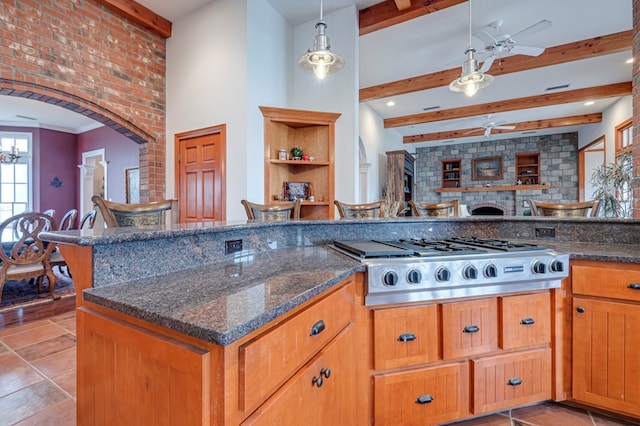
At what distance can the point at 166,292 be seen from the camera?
896mm

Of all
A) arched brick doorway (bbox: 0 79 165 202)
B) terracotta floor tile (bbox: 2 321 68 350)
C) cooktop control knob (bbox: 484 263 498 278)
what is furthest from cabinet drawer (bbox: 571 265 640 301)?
arched brick doorway (bbox: 0 79 165 202)

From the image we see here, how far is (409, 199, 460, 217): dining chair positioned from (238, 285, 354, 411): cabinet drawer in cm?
202

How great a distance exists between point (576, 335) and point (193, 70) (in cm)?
443

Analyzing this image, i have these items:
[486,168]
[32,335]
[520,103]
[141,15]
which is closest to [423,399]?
[32,335]

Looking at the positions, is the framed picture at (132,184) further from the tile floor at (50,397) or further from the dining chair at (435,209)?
the dining chair at (435,209)

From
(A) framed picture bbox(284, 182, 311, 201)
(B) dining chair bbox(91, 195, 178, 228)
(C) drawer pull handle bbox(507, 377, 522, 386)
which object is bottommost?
(C) drawer pull handle bbox(507, 377, 522, 386)

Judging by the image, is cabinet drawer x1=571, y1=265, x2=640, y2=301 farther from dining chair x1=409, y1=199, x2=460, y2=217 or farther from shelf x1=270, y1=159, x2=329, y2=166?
shelf x1=270, y1=159, x2=329, y2=166

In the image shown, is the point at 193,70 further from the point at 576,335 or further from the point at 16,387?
the point at 576,335

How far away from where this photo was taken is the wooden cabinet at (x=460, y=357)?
4.59 ft

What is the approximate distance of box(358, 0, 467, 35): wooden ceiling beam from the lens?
10.4ft

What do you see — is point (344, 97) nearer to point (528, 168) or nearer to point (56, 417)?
point (56, 417)

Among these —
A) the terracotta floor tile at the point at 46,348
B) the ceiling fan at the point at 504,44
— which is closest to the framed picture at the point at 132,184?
the terracotta floor tile at the point at 46,348

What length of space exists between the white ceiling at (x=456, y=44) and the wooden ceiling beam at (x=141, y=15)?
0.30 ft

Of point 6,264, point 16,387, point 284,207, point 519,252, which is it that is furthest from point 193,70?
point 519,252
